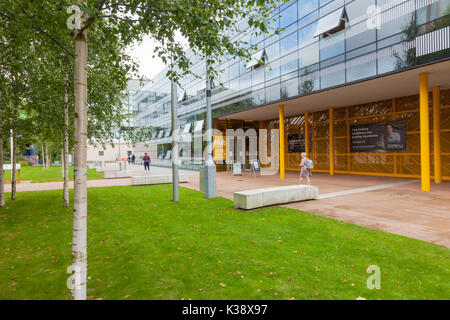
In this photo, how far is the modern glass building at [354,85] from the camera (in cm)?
1157

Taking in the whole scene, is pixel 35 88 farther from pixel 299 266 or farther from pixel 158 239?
pixel 299 266

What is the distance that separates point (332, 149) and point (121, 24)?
64.6 ft

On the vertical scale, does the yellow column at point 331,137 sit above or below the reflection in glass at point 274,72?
below

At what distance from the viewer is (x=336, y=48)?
47.6 feet

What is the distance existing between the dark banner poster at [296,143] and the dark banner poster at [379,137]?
4.97 metres

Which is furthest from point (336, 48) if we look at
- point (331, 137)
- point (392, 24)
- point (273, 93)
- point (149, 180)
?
point (149, 180)

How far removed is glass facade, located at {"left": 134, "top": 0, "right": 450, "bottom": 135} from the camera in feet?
36.2

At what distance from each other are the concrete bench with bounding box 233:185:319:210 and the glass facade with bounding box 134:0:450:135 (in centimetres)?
363

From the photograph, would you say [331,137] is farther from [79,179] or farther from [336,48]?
[79,179]

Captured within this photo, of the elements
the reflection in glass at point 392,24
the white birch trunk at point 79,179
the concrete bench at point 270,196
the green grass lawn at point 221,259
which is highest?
the reflection in glass at point 392,24

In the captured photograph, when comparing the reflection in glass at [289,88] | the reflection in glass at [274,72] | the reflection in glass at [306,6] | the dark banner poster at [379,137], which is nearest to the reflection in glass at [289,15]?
the reflection in glass at [306,6]

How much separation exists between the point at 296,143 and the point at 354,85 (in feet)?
37.7

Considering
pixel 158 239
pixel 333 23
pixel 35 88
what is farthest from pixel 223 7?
pixel 333 23

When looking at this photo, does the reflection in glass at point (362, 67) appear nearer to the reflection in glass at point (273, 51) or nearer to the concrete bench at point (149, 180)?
the reflection in glass at point (273, 51)
